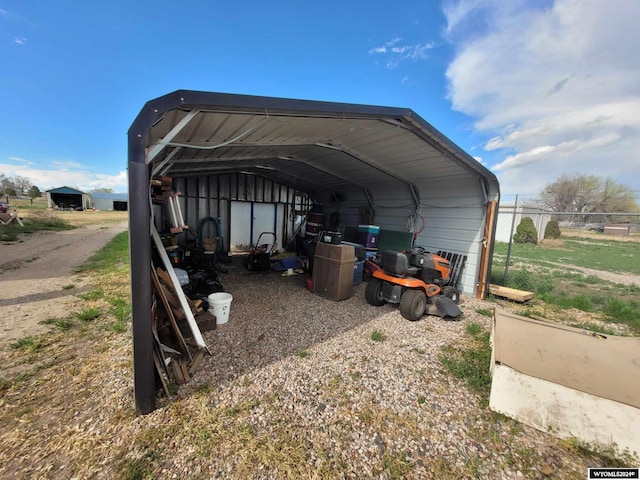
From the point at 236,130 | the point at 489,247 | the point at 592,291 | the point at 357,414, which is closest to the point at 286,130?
the point at 236,130

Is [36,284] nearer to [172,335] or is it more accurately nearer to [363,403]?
[172,335]

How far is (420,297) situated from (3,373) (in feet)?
15.3

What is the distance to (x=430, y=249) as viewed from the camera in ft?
20.4

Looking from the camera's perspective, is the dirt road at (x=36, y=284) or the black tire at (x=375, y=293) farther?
the black tire at (x=375, y=293)

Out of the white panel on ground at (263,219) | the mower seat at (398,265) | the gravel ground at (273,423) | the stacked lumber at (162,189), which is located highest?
the stacked lumber at (162,189)

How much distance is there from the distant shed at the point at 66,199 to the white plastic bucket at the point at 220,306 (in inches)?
1475

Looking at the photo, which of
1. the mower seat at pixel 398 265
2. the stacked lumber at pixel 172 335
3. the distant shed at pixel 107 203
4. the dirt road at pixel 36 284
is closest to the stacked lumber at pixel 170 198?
the stacked lumber at pixel 172 335

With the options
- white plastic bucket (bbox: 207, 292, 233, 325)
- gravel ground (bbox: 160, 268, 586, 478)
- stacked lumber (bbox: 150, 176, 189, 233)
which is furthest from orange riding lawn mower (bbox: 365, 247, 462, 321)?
stacked lumber (bbox: 150, 176, 189, 233)

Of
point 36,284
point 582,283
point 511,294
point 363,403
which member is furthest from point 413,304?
point 36,284

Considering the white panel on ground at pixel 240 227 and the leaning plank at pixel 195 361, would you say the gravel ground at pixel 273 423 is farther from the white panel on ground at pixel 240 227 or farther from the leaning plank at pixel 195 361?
the white panel on ground at pixel 240 227

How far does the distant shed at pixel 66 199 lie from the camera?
1121 inches

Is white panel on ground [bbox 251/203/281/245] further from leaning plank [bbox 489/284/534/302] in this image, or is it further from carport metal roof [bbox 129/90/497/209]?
leaning plank [bbox 489/284/534/302]

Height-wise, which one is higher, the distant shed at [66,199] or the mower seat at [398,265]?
the distant shed at [66,199]

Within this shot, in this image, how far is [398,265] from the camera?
13.1 feet
